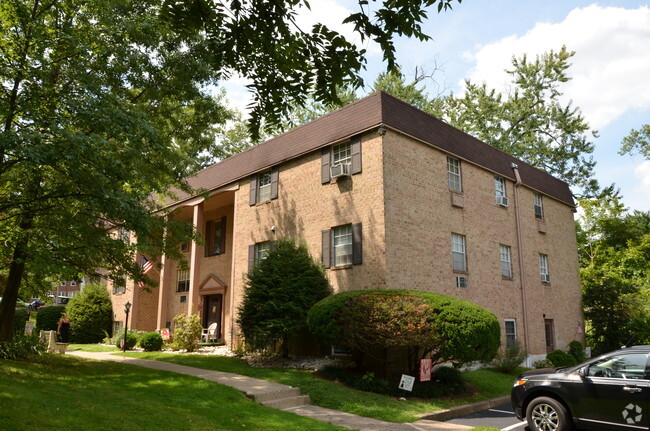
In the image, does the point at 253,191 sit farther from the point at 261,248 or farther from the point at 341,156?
the point at 341,156

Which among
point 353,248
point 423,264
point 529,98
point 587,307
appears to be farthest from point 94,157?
point 529,98

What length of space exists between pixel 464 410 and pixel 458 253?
728 cm

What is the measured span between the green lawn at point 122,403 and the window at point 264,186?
9.00m

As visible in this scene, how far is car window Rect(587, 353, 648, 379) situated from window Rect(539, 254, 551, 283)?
1519 cm

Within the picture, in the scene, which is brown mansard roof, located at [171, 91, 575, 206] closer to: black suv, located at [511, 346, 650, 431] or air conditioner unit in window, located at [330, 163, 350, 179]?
air conditioner unit in window, located at [330, 163, 350, 179]

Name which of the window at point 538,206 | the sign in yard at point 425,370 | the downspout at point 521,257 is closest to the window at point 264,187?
the sign in yard at point 425,370

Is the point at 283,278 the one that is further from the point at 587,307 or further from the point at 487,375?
the point at 587,307

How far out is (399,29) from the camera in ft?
13.7

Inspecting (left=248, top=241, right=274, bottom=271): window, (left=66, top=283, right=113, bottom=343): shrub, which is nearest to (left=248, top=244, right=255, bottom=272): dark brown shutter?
(left=248, top=241, right=274, bottom=271): window

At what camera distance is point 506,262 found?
21297 millimetres

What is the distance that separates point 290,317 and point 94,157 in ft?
25.2

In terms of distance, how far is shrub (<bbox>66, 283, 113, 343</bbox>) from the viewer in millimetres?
27781

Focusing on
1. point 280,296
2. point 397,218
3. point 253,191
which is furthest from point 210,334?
point 397,218

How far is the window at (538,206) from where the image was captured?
79.6 feet
